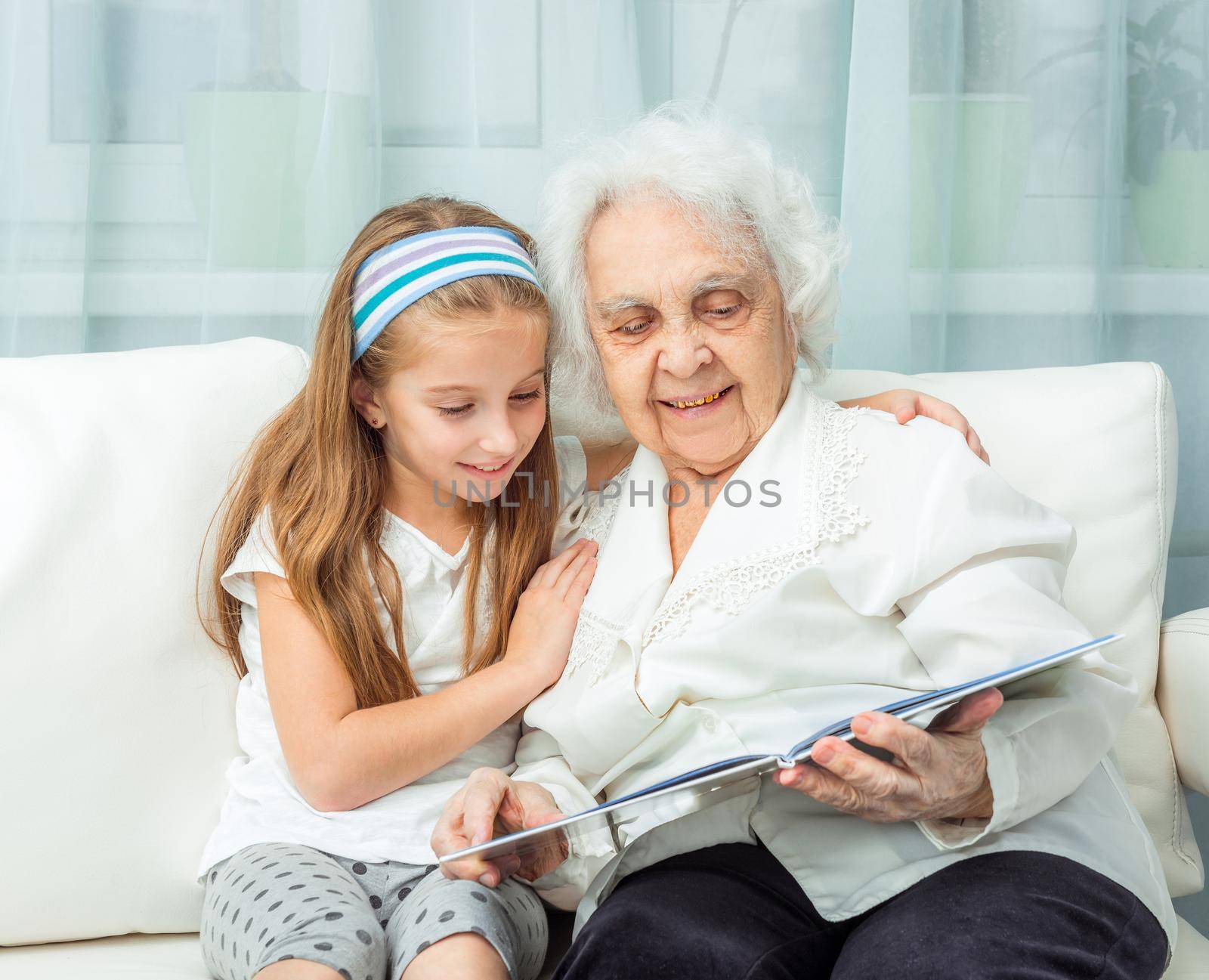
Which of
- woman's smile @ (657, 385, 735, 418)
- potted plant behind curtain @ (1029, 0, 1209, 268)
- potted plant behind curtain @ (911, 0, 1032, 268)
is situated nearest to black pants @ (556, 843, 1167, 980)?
woman's smile @ (657, 385, 735, 418)

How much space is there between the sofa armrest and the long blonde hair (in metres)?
0.88

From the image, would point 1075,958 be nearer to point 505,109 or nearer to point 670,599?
point 670,599

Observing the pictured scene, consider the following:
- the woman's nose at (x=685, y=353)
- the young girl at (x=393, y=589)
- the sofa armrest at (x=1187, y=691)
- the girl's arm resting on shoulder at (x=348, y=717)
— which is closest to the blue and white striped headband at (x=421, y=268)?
the young girl at (x=393, y=589)

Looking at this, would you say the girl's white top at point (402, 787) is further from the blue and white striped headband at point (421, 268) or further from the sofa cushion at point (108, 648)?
the blue and white striped headband at point (421, 268)

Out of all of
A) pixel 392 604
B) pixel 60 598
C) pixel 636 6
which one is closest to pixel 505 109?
pixel 636 6

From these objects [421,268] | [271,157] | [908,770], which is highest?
[271,157]

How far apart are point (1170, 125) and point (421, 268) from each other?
1.45 meters

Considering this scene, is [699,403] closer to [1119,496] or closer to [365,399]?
[365,399]

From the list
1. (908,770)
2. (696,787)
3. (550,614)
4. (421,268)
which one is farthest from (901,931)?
(421,268)

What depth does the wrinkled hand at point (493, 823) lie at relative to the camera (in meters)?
1.15

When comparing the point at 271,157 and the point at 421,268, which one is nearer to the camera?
the point at 421,268

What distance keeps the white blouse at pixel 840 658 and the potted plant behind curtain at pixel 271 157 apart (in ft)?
2.86

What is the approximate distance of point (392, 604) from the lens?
143cm

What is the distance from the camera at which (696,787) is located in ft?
3.22
